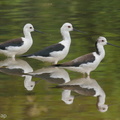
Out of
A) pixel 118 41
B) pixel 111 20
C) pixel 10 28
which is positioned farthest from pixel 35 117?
pixel 111 20

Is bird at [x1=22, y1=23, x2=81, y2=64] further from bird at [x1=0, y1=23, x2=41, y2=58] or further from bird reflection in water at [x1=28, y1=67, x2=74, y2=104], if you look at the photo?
bird at [x1=0, y1=23, x2=41, y2=58]

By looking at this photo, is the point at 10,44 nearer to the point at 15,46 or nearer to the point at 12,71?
the point at 15,46

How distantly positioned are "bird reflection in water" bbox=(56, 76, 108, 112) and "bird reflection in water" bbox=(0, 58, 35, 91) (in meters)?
0.83

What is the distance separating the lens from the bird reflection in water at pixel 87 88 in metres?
10.2

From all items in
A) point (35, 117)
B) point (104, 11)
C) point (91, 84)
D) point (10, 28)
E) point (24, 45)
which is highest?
point (104, 11)

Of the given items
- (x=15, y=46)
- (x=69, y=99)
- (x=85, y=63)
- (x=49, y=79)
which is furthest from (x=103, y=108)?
(x=15, y=46)

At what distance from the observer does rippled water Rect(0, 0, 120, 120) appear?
9.40 meters

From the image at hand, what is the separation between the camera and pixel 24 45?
1362 centimetres

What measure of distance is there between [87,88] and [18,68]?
2.53 metres

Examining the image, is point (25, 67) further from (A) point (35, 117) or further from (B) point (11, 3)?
(B) point (11, 3)

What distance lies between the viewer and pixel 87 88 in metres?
10.9

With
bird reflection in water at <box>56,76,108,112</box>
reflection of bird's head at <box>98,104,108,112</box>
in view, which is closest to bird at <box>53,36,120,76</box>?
bird reflection in water at <box>56,76,108,112</box>

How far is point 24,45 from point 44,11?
691 cm

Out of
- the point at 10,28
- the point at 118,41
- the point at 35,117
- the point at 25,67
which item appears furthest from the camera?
the point at 10,28
